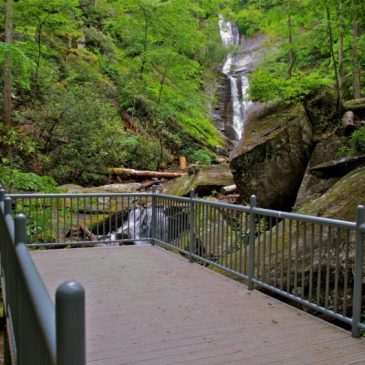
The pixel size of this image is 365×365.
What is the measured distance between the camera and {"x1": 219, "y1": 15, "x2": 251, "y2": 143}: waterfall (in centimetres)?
2845

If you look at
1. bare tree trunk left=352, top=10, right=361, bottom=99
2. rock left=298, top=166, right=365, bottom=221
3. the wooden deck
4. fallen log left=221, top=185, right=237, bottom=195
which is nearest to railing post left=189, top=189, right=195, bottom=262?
the wooden deck

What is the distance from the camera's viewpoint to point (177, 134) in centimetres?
2217

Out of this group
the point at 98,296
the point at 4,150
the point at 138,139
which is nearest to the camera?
the point at 98,296

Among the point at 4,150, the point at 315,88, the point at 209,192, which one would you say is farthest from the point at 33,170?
the point at 315,88

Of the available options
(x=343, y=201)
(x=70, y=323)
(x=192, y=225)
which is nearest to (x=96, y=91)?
(x=192, y=225)

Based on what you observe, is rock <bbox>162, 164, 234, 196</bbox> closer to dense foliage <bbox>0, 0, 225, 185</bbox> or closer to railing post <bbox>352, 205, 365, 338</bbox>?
dense foliage <bbox>0, 0, 225, 185</bbox>

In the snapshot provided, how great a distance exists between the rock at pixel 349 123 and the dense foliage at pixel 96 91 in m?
8.49

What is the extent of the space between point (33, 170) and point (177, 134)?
9.34 m

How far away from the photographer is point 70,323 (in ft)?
3.43

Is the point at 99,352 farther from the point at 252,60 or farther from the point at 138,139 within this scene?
the point at 252,60

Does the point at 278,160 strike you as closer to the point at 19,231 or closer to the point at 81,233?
the point at 81,233

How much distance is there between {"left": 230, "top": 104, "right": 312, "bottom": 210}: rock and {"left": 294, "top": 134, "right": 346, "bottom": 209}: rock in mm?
338

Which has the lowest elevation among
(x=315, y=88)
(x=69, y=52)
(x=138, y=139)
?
(x=138, y=139)

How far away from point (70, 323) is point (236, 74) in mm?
35557
